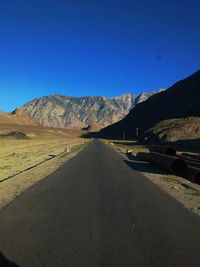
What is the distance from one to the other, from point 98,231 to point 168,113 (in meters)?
120

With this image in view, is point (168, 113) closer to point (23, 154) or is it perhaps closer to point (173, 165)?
point (23, 154)

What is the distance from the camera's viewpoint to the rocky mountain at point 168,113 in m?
82.4

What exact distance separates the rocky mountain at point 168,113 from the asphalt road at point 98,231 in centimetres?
6463

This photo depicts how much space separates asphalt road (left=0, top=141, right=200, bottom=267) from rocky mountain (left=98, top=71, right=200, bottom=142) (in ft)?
212

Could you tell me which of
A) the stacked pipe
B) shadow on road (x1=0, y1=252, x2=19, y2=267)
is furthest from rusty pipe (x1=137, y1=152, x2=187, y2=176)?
shadow on road (x1=0, y1=252, x2=19, y2=267)

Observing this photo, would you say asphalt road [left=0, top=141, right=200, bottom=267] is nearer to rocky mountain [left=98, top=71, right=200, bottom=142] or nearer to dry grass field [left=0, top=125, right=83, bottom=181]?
dry grass field [left=0, top=125, right=83, bottom=181]

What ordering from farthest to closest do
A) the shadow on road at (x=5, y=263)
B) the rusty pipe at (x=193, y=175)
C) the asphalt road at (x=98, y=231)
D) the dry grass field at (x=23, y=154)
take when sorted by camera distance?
the dry grass field at (x=23, y=154), the rusty pipe at (x=193, y=175), the asphalt road at (x=98, y=231), the shadow on road at (x=5, y=263)

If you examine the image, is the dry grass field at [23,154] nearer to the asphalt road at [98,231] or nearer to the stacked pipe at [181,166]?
the asphalt road at [98,231]

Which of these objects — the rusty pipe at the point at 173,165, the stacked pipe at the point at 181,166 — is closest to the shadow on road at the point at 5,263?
the stacked pipe at the point at 181,166

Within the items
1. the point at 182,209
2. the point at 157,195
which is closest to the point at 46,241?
the point at 182,209

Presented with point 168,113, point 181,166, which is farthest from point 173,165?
point 168,113

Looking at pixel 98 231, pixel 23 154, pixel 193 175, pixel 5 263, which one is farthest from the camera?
pixel 23 154

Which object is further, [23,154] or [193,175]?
[23,154]

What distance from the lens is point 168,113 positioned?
120500 millimetres
